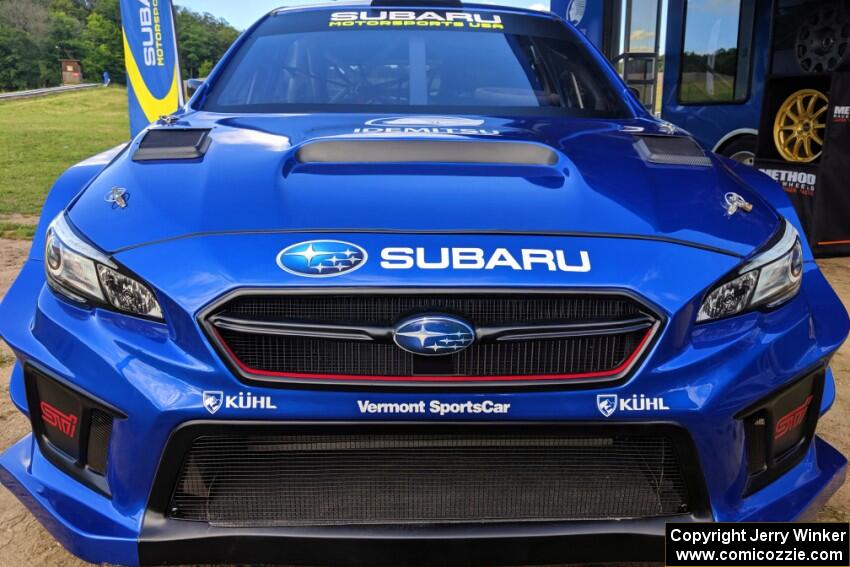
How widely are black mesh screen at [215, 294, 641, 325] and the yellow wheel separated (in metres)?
5.65

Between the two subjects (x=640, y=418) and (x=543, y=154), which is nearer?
(x=640, y=418)

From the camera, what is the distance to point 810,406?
5.97 feet

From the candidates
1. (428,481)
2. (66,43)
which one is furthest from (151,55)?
(66,43)

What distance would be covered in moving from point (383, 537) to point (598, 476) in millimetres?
477

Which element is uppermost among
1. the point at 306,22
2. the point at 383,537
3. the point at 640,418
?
the point at 306,22

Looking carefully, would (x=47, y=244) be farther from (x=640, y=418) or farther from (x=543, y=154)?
(x=640, y=418)

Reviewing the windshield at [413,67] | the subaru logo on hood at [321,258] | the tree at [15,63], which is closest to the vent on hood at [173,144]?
the windshield at [413,67]

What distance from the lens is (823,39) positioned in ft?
21.5

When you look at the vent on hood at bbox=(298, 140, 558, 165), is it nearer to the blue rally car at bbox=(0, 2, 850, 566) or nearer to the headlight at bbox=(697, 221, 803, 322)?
the blue rally car at bbox=(0, 2, 850, 566)

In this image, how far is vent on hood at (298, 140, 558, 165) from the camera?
2.00m

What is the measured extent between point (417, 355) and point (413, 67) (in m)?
1.69

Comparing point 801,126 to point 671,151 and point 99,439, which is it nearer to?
point 671,151

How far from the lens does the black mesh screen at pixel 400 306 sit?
156 cm

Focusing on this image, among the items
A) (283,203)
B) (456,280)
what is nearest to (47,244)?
(283,203)
